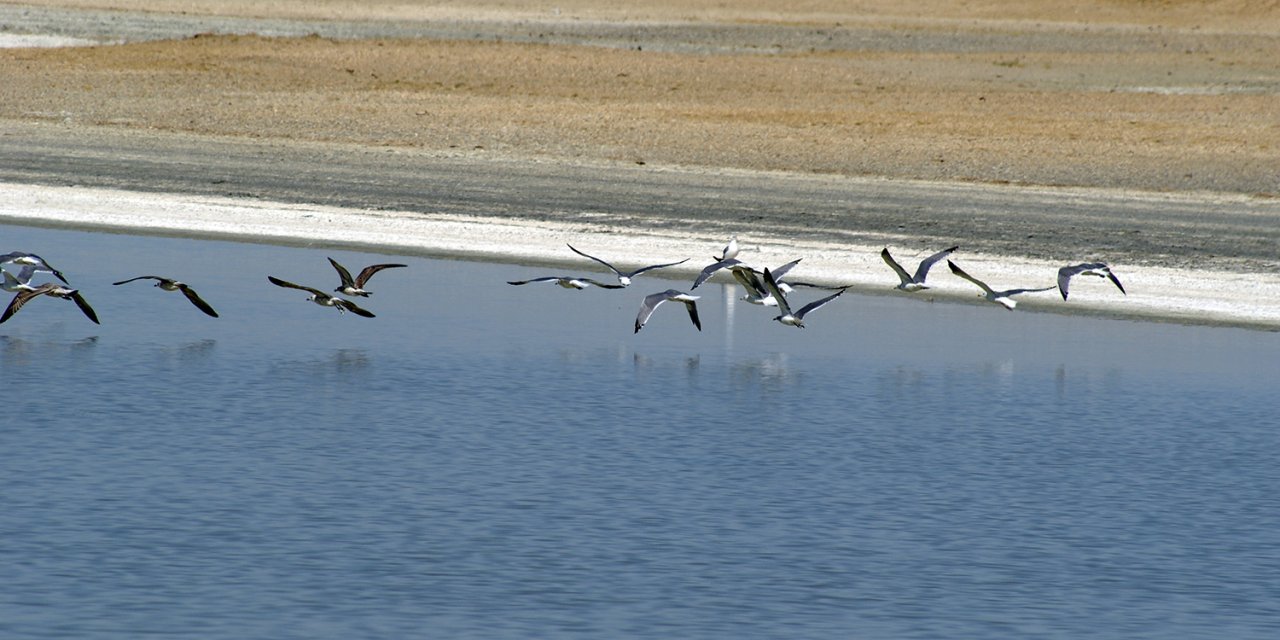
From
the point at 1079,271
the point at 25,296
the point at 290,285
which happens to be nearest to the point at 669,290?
the point at 290,285

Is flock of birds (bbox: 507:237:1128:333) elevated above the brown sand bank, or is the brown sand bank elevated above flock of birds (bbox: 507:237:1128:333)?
the brown sand bank

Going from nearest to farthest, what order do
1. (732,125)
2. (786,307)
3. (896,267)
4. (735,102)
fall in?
(786,307)
(896,267)
(732,125)
(735,102)

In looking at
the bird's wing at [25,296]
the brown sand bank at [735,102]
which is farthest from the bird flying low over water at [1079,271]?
the brown sand bank at [735,102]

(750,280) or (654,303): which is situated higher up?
(750,280)

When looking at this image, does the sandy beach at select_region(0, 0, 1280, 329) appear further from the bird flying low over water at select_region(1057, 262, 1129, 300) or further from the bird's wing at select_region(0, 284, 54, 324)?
the bird's wing at select_region(0, 284, 54, 324)

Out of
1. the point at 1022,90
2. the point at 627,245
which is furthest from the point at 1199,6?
the point at 627,245

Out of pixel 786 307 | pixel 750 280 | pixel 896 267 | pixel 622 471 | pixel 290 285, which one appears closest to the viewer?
pixel 622 471

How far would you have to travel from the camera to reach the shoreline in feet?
60.9

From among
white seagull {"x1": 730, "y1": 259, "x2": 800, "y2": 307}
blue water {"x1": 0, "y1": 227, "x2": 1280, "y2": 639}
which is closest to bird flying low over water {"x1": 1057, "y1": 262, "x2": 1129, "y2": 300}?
blue water {"x1": 0, "y1": 227, "x2": 1280, "y2": 639}

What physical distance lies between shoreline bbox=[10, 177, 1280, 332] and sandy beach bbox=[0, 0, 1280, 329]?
44 mm

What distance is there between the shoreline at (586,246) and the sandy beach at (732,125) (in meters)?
0.04

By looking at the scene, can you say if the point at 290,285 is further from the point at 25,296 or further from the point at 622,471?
the point at 622,471

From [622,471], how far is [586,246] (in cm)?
984

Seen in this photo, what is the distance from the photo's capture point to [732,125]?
32156 millimetres
